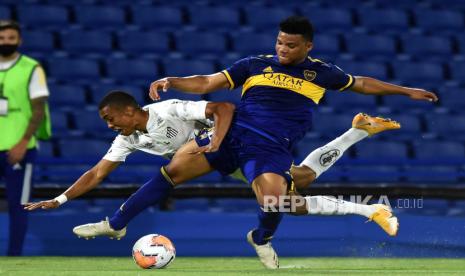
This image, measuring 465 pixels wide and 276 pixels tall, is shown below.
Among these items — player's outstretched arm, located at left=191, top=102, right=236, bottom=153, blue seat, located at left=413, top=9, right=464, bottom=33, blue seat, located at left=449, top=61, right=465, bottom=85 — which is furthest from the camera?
blue seat, located at left=413, top=9, right=464, bottom=33

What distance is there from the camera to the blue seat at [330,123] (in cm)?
1288

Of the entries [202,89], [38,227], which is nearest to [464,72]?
[38,227]

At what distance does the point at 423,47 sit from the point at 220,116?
7.74 meters

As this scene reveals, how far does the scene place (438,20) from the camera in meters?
15.2

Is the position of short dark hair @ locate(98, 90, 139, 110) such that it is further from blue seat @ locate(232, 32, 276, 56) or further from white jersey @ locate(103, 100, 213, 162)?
blue seat @ locate(232, 32, 276, 56)

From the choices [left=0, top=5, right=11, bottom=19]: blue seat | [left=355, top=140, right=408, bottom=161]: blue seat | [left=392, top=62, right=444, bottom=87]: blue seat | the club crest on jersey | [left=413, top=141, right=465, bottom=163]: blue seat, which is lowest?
[left=413, top=141, right=465, bottom=163]: blue seat

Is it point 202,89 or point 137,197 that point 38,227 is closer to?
point 137,197

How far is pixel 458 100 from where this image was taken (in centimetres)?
1395

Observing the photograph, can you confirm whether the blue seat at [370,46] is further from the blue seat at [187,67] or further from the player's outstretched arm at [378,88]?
the player's outstretched arm at [378,88]

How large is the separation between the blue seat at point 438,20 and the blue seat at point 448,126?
2.08m

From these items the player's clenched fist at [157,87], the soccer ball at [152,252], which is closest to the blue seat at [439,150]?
the soccer ball at [152,252]

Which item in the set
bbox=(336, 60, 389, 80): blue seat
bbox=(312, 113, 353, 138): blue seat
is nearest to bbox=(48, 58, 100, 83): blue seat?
bbox=(312, 113, 353, 138): blue seat

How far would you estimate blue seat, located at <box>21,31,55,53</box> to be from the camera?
13.6m

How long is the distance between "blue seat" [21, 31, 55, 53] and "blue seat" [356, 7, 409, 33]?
4274 millimetres
